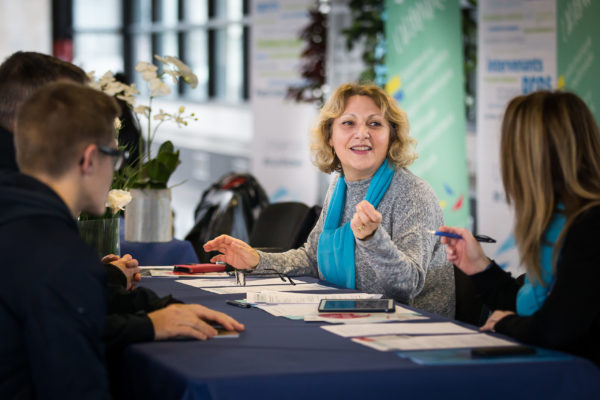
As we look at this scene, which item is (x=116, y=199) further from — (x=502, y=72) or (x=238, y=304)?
(x=502, y=72)

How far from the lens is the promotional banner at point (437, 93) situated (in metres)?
5.62

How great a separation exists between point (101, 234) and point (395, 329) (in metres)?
1.27

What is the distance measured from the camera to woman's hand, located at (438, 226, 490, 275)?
6.63 ft

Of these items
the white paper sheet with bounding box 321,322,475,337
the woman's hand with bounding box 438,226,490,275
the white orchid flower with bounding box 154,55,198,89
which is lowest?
the white paper sheet with bounding box 321,322,475,337

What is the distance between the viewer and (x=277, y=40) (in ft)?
22.8

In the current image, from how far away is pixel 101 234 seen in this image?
2691mm

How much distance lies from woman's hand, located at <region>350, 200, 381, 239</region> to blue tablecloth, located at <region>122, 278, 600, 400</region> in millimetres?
634

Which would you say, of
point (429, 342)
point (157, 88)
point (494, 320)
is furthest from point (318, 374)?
point (157, 88)

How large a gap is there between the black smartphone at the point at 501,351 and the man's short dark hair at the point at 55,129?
874 millimetres

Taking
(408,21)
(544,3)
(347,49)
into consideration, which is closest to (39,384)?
(544,3)

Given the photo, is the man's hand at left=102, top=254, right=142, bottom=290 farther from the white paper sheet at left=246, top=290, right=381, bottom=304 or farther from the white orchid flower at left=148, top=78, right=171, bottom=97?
the white orchid flower at left=148, top=78, right=171, bottom=97

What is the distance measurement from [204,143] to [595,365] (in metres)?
10.3

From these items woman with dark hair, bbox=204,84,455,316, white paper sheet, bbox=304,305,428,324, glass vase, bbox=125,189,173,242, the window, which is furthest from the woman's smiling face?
the window

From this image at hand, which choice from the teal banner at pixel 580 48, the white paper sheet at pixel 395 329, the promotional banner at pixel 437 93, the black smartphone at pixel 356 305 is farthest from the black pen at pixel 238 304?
the promotional banner at pixel 437 93
